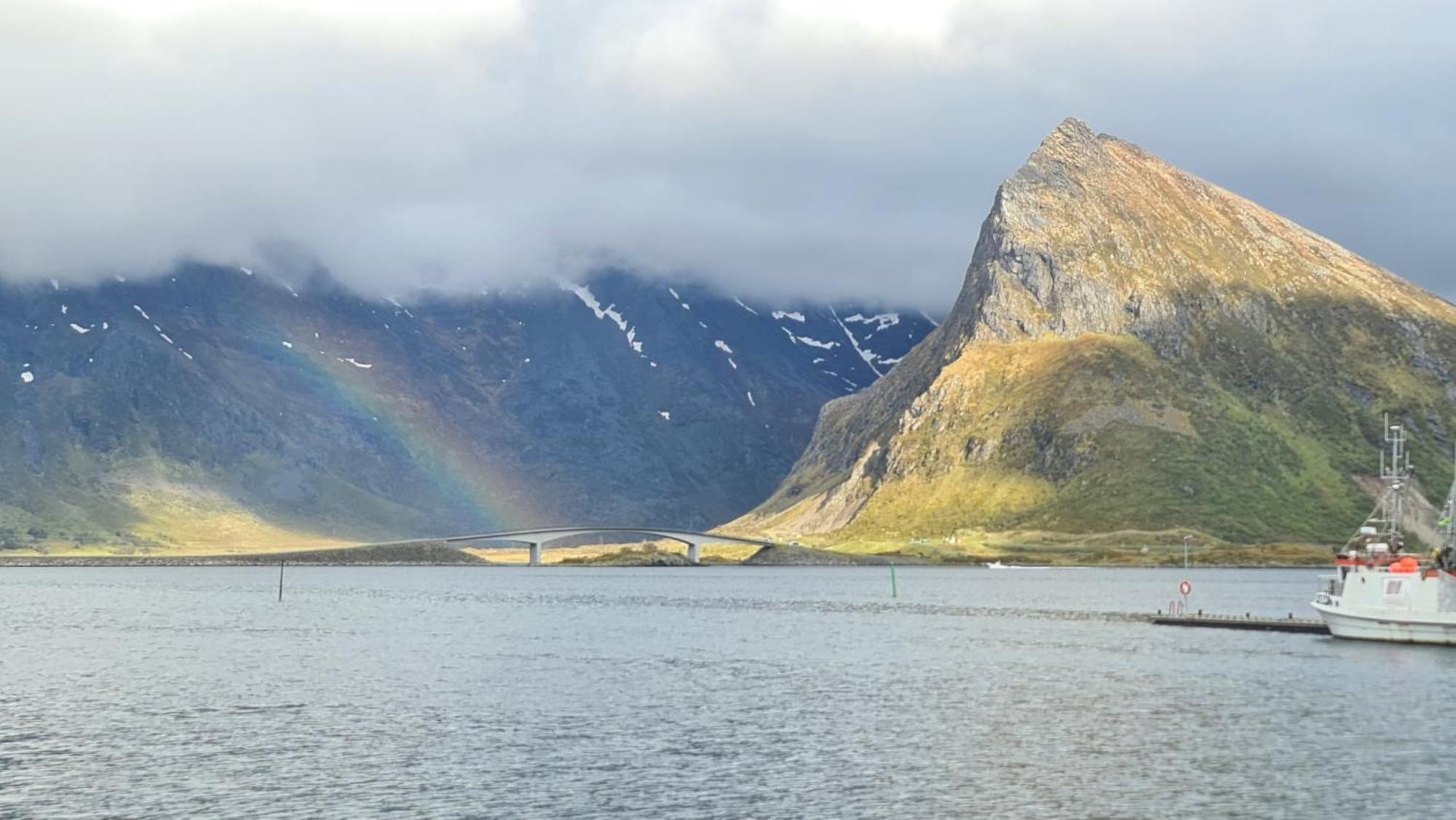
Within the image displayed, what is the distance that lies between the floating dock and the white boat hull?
6.92m

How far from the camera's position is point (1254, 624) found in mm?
158625

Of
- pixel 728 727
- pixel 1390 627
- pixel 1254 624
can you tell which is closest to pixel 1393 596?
pixel 1390 627

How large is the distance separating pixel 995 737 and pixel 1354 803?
22982 millimetres

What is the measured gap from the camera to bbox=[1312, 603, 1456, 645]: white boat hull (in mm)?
137250

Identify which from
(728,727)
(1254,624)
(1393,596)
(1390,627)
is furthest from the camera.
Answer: (1254,624)

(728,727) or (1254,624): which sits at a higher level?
(1254,624)

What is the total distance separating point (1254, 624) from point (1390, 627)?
19257 millimetres

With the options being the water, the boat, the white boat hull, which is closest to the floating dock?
the water

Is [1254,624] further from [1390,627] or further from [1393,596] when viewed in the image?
Result: [1393,596]

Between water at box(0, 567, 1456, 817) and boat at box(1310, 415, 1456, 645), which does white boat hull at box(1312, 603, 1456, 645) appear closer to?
boat at box(1310, 415, 1456, 645)

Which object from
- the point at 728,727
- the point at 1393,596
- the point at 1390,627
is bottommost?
the point at 728,727

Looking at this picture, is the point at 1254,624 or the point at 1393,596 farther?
the point at 1254,624

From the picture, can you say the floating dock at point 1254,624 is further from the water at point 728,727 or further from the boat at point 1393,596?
the boat at point 1393,596

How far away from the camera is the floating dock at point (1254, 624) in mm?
156625
